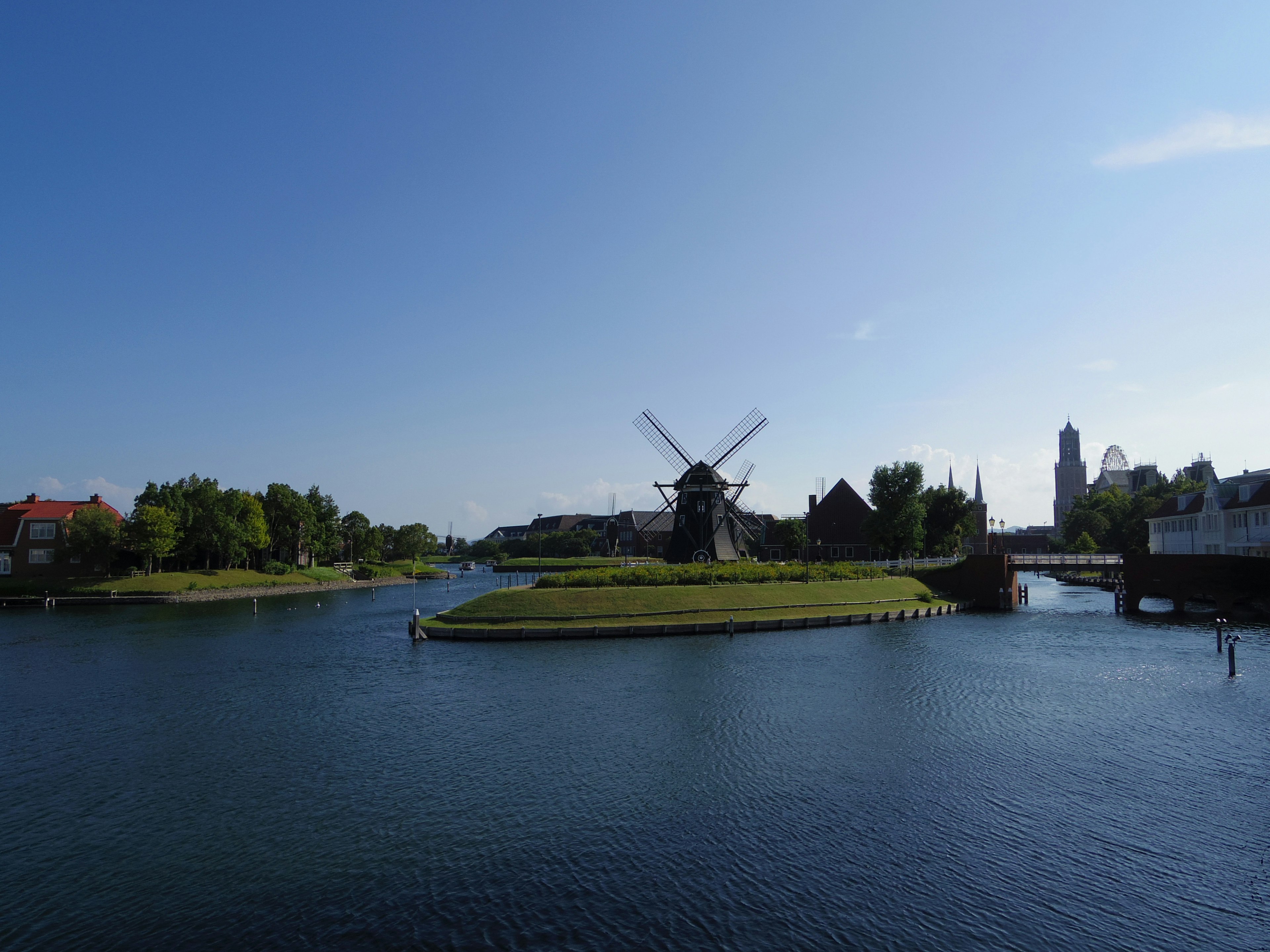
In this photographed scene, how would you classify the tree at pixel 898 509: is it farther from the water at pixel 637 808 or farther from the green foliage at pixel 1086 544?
the green foliage at pixel 1086 544

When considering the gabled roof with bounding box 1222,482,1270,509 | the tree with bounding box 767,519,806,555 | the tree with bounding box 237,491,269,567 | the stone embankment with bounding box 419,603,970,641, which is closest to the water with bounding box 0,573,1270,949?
the stone embankment with bounding box 419,603,970,641

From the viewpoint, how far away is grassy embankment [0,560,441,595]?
8556 cm

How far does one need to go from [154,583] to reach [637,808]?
305ft

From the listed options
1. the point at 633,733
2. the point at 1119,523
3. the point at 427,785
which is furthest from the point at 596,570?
the point at 1119,523

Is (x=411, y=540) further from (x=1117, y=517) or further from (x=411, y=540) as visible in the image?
(x=1117, y=517)

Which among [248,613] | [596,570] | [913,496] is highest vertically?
[913,496]

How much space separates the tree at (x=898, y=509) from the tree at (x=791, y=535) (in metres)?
22.6

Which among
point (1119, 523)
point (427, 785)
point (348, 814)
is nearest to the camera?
point (348, 814)

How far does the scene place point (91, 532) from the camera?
292 ft

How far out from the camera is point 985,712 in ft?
108

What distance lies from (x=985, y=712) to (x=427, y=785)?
2446cm

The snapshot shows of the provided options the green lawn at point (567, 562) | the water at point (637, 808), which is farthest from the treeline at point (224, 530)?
the water at point (637, 808)

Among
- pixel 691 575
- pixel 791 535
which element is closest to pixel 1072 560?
pixel 691 575

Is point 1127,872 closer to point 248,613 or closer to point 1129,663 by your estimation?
point 1129,663
